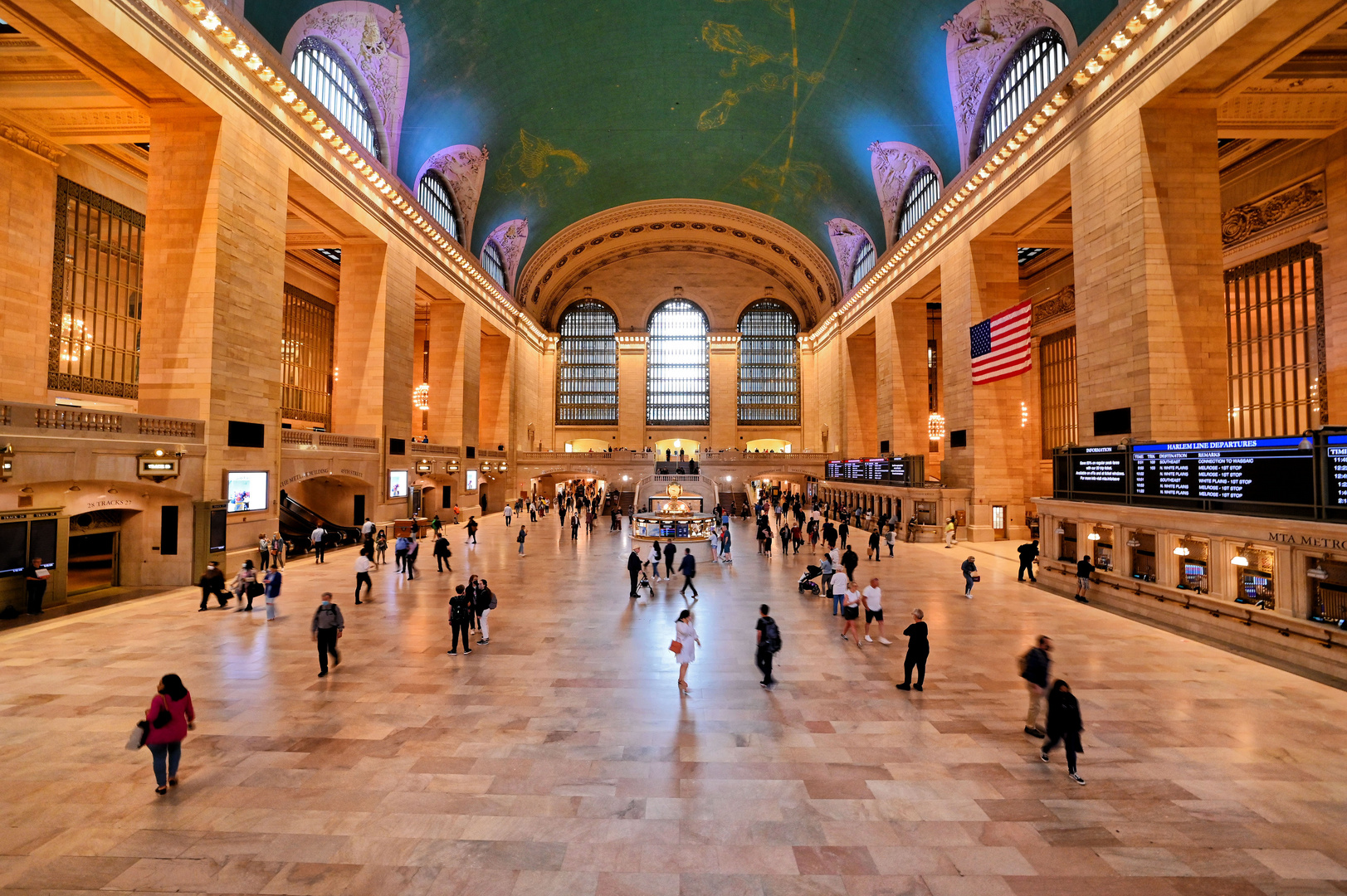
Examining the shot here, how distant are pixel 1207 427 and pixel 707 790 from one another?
46.2 feet

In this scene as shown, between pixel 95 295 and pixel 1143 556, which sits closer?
pixel 1143 556

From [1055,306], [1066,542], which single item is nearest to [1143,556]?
[1066,542]

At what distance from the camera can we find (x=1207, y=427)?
42.4 ft

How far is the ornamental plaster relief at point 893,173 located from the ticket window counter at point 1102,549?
1744 centimetres

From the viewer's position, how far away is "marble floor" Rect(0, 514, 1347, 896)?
3857mm

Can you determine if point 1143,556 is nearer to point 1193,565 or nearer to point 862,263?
point 1193,565

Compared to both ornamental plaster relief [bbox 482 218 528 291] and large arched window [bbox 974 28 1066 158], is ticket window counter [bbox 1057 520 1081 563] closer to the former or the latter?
large arched window [bbox 974 28 1066 158]

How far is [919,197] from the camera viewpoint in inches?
1106

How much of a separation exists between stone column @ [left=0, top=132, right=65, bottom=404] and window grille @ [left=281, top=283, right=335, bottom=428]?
11050 millimetres

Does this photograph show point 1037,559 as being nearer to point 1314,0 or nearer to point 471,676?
point 1314,0

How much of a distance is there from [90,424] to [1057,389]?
3328cm

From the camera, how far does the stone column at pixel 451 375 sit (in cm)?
2894

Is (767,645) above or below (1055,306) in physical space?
below

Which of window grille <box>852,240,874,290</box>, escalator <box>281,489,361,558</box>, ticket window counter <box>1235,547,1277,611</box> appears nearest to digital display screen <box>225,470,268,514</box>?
escalator <box>281,489,361,558</box>
